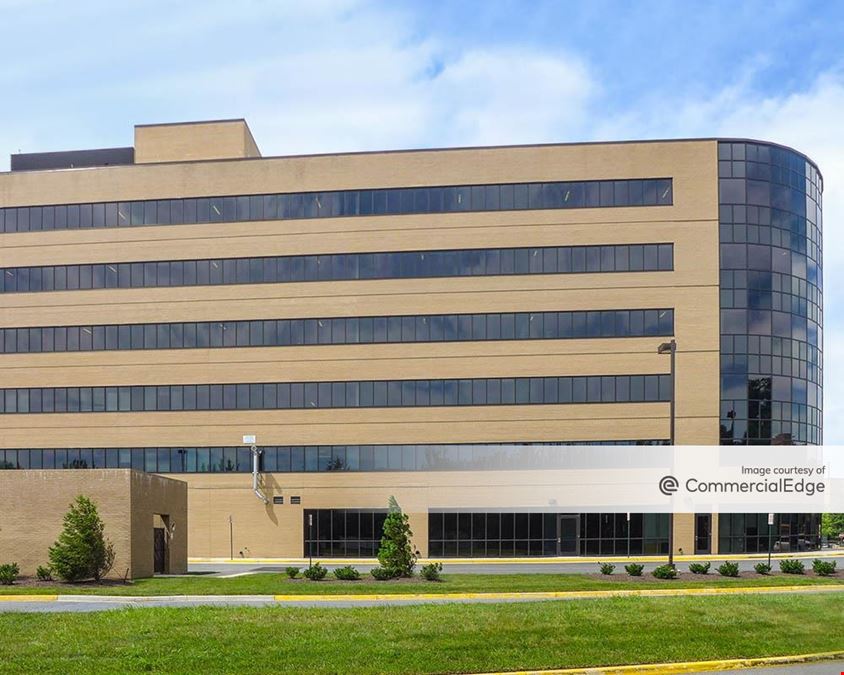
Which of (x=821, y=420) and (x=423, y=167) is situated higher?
(x=423, y=167)

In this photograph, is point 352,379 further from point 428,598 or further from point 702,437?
point 428,598

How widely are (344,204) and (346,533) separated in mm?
18430

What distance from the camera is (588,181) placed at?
49438 mm

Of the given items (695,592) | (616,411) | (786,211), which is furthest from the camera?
(786,211)

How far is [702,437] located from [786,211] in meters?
14.6

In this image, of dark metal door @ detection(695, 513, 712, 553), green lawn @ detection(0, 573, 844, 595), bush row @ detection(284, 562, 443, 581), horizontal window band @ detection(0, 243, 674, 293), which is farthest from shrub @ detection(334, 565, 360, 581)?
dark metal door @ detection(695, 513, 712, 553)

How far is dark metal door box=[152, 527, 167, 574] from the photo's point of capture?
35.0 metres

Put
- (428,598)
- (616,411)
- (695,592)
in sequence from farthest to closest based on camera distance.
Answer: (616,411) → (695,592) → (428,598)

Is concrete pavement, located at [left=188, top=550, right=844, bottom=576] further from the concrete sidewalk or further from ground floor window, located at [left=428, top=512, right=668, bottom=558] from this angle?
the concrete sidewalk

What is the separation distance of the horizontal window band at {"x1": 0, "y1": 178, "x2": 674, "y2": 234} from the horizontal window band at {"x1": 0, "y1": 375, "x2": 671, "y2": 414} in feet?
31.4

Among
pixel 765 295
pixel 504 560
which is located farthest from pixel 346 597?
pixel 765 295

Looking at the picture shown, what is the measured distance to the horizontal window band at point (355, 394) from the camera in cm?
4819

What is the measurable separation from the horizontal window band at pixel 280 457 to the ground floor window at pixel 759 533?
20.4ft

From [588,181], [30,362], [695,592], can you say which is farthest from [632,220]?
[30,362]
